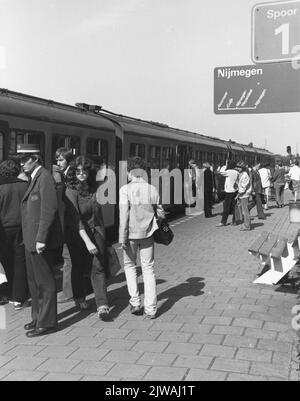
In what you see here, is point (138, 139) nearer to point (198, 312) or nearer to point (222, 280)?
point (222, 280)

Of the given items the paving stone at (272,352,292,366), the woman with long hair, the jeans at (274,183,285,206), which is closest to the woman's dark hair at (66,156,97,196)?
the woman with long hair

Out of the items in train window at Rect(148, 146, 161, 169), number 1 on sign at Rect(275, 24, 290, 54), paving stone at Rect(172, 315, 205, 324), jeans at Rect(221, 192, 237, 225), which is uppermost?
number 1 on sign at Rect(275, 24, 290, 54)

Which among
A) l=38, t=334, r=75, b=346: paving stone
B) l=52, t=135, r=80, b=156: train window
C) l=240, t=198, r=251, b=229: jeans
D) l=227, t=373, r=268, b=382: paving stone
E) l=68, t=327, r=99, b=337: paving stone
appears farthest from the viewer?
l=240, t=198, r=251, b=229: jeans

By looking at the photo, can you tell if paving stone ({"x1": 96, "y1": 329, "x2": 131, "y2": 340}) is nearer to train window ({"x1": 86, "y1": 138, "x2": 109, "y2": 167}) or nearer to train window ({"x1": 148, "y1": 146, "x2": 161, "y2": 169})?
train window ({"x1": 86, "y1": 138, "x2": 109, "y2": 167})

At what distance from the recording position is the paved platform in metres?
3.96

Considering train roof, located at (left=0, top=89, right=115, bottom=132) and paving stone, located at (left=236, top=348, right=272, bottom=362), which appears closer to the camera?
paving stone, located at (left=236, top=348, right=272, bottom=362)

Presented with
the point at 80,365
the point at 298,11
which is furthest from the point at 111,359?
the point at 298,11

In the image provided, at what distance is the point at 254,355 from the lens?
4.27m

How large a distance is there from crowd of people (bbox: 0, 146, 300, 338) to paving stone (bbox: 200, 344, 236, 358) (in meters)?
1.07

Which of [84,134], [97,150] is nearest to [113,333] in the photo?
[84,134]

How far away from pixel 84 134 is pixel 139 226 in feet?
15.4

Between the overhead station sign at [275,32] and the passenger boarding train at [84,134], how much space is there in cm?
440

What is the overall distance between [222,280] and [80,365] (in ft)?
11.1
